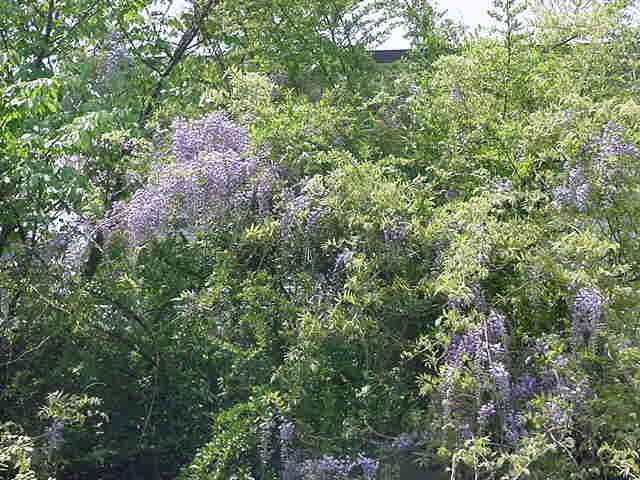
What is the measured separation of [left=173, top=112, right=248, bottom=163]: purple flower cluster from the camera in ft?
16.5

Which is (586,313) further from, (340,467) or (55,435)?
(55,435)

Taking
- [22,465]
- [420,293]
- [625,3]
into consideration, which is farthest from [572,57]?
[22,465]

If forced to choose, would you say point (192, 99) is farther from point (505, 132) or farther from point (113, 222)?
point (505, 132)

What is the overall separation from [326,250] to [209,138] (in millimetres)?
914

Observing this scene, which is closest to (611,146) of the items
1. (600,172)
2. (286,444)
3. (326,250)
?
(600,172)

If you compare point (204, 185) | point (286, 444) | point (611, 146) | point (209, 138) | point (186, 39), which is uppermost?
point (186, 39)

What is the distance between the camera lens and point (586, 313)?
4.06m

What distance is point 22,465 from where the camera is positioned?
15.1 ft

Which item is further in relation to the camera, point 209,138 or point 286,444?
point 209,138

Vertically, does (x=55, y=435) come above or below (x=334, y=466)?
above

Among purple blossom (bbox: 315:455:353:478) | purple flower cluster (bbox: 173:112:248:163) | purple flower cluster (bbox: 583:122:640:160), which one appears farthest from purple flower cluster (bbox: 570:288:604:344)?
purple flower cluster (bbox: 173:112:248:163)

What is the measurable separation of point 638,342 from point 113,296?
3.15 metres

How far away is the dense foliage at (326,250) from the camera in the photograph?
4152 millimetres

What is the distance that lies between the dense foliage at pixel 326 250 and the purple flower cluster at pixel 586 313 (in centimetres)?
2
